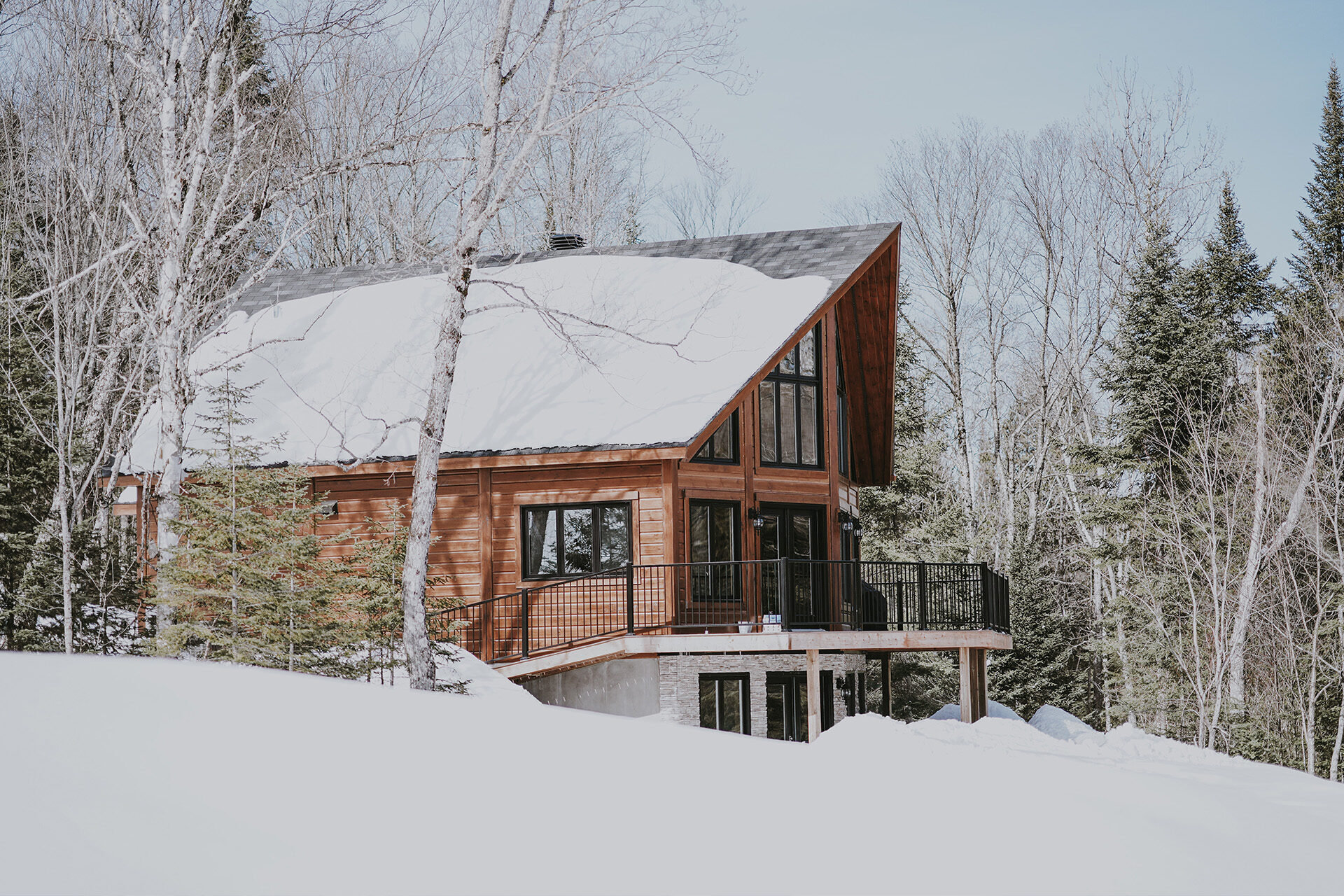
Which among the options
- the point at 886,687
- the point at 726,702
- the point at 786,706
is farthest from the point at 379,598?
the point at 886,687

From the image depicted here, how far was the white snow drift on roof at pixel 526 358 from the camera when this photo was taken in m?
15.2

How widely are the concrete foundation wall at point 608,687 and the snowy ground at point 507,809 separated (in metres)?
8.37

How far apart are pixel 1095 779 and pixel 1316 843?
1.21 m

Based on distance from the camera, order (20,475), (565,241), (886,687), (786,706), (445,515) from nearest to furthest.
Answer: (20,475) < (445,515) < (786,706) < (886,687) < (565,241)

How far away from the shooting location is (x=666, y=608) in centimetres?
1488

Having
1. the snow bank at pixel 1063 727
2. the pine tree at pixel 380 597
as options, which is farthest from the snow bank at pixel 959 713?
the pine tree at pixel 380 597

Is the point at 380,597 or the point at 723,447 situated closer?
the point at 380,597

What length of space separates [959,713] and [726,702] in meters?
4.56

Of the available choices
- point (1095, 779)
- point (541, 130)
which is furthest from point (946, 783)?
point (541, 130)

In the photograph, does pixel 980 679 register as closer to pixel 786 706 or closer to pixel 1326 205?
pixel 786 706

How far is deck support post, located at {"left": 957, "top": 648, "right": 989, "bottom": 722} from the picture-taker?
16.4 m

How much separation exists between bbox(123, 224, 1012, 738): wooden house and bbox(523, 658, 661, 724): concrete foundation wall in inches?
1.3

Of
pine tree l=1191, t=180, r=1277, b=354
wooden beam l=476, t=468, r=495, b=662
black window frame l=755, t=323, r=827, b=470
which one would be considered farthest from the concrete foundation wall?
pine tree l=1191, t=180, r=1277, b=354

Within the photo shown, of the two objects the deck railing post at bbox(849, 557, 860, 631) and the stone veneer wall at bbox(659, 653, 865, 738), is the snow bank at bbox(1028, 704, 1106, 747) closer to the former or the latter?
the stone veneer wall at bbox(659, 653, 865, 738)
